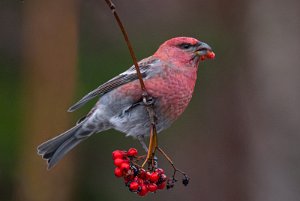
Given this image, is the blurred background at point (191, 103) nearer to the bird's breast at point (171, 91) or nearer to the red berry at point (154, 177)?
the bird's breast at point (171, 91)

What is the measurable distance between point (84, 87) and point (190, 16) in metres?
2.45

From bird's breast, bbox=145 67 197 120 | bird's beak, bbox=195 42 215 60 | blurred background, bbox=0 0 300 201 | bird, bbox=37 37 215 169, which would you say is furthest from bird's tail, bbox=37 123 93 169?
blurred background, bbox=0 0 300 201

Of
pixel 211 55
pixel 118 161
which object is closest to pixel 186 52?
pixel 211 55

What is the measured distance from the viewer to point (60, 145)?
4707 millimetres

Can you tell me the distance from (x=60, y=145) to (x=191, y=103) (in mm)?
3870

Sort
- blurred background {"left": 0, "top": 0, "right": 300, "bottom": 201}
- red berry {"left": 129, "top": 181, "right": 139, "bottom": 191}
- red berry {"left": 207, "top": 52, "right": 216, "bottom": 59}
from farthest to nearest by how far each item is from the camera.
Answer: blurred background {"left": 0, "top": 0, "right": 300, "bottom": 201}, red berry {"left": 207, "top": 52, "right": 216, "bottom": 59}, red berry {"left": 129, "top": 181, "right": 139, "bottom": 191}

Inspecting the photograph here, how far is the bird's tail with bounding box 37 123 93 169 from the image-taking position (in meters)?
4.64

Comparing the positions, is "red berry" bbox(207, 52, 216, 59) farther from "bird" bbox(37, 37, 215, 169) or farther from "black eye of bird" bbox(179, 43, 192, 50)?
"black eye of bird" bbox(179, 43, 192, 50)

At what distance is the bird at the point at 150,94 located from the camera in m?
4.35

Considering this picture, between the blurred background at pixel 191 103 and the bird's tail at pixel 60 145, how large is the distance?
2048 millimetres

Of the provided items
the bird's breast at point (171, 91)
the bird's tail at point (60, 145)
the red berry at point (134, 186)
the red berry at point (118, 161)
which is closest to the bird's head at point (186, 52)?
the bird's breast at point (171, 91)

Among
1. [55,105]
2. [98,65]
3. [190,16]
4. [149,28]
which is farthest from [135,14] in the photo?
[55,105]

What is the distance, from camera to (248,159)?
8.30 metres

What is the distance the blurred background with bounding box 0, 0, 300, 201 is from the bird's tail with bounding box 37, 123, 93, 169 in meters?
2.05
